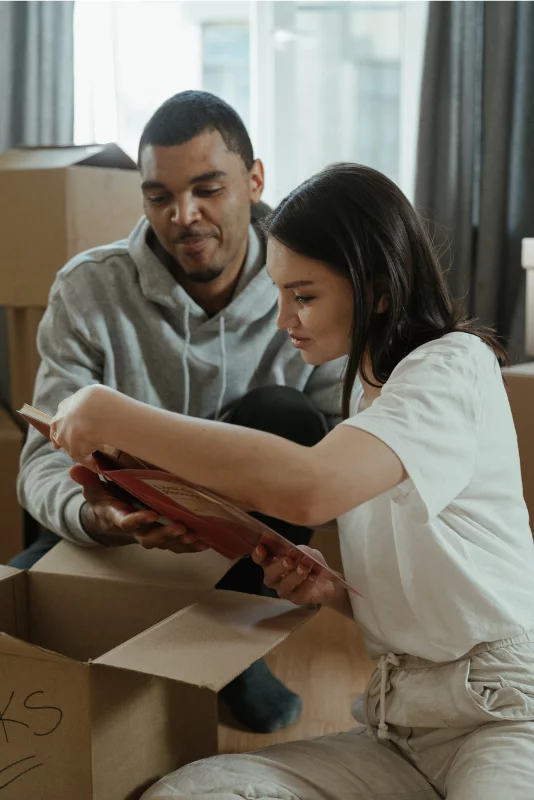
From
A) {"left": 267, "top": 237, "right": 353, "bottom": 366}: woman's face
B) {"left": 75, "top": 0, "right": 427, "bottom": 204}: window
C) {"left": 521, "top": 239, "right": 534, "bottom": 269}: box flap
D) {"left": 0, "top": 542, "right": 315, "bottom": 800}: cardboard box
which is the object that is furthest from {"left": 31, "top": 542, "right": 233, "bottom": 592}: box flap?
{"left": 75, "top": 0, "right": 427, "bottom": 204}: window

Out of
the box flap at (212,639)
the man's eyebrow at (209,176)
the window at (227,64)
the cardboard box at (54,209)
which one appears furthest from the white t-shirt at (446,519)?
the window at (227,64)

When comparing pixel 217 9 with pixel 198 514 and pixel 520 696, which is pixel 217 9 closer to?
pixel 198 514

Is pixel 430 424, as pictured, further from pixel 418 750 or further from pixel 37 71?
pixel 37 71

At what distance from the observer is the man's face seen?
4.75ft

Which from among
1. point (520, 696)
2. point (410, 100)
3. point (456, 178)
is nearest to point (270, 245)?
point (520, 696)

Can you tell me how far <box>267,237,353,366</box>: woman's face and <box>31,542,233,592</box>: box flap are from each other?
1.01ft

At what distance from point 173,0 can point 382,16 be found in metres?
0.58

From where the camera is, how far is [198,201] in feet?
4.81

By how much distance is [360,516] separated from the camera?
40.9 inches

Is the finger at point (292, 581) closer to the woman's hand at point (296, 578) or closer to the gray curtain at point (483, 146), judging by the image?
the woman's hand at point (296, 578)

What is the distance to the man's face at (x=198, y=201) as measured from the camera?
145cm

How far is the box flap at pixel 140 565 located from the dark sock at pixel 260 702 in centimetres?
33

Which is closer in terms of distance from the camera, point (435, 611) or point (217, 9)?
point (435, 611)

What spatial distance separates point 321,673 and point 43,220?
101 centimetres
